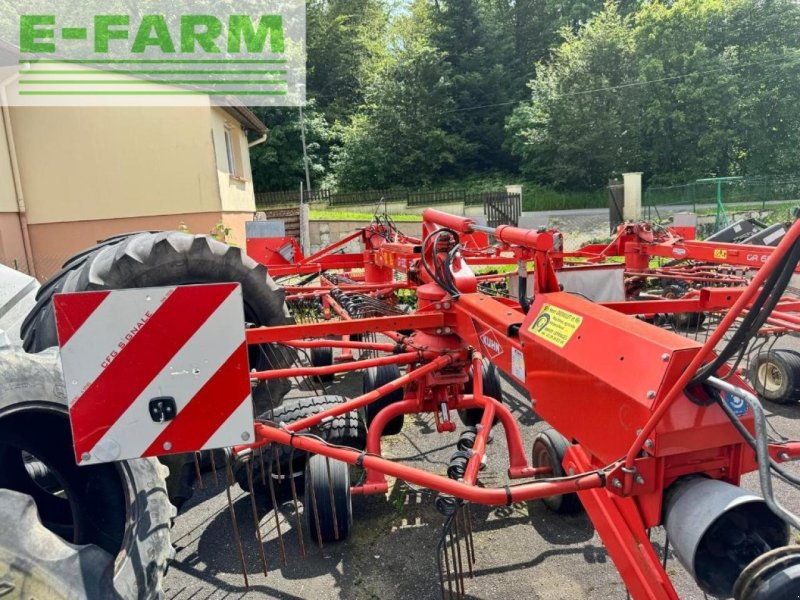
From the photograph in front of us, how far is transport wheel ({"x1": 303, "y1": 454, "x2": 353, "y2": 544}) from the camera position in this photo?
8.55ft

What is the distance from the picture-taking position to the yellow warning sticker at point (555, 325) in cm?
176

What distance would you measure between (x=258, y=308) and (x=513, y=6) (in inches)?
1453

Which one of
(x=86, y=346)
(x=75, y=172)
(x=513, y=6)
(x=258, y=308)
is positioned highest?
(x=513, y=6)

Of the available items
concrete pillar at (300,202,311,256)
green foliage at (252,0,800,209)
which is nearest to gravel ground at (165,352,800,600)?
concrete pillar at (300,202,311,256)

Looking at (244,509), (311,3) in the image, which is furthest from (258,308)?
(311,3)

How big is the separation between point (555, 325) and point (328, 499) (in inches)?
57.1

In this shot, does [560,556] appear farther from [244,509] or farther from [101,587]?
[101,587]

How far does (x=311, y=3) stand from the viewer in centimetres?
3700

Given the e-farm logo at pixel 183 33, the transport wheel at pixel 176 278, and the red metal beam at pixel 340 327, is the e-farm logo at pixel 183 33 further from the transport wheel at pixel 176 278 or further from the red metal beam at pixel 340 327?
the red metal beam at pixel 340 327

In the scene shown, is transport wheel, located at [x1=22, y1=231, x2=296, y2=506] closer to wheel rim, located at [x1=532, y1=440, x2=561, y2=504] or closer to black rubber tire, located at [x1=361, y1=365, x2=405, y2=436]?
black rubber tire, located at [x1=361, y1=365, x2=405, y2=436]

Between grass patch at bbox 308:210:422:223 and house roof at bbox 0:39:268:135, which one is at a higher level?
house roof at bbox 0:39:268:135

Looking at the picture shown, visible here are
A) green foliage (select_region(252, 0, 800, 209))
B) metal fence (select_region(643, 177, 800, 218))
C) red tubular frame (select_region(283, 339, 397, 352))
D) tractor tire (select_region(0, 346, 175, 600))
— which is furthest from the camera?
green foliage (select_region(252, 0, 800, 209))

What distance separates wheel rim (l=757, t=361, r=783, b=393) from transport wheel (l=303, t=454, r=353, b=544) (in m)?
3.72

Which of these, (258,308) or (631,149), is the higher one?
(631,149)
